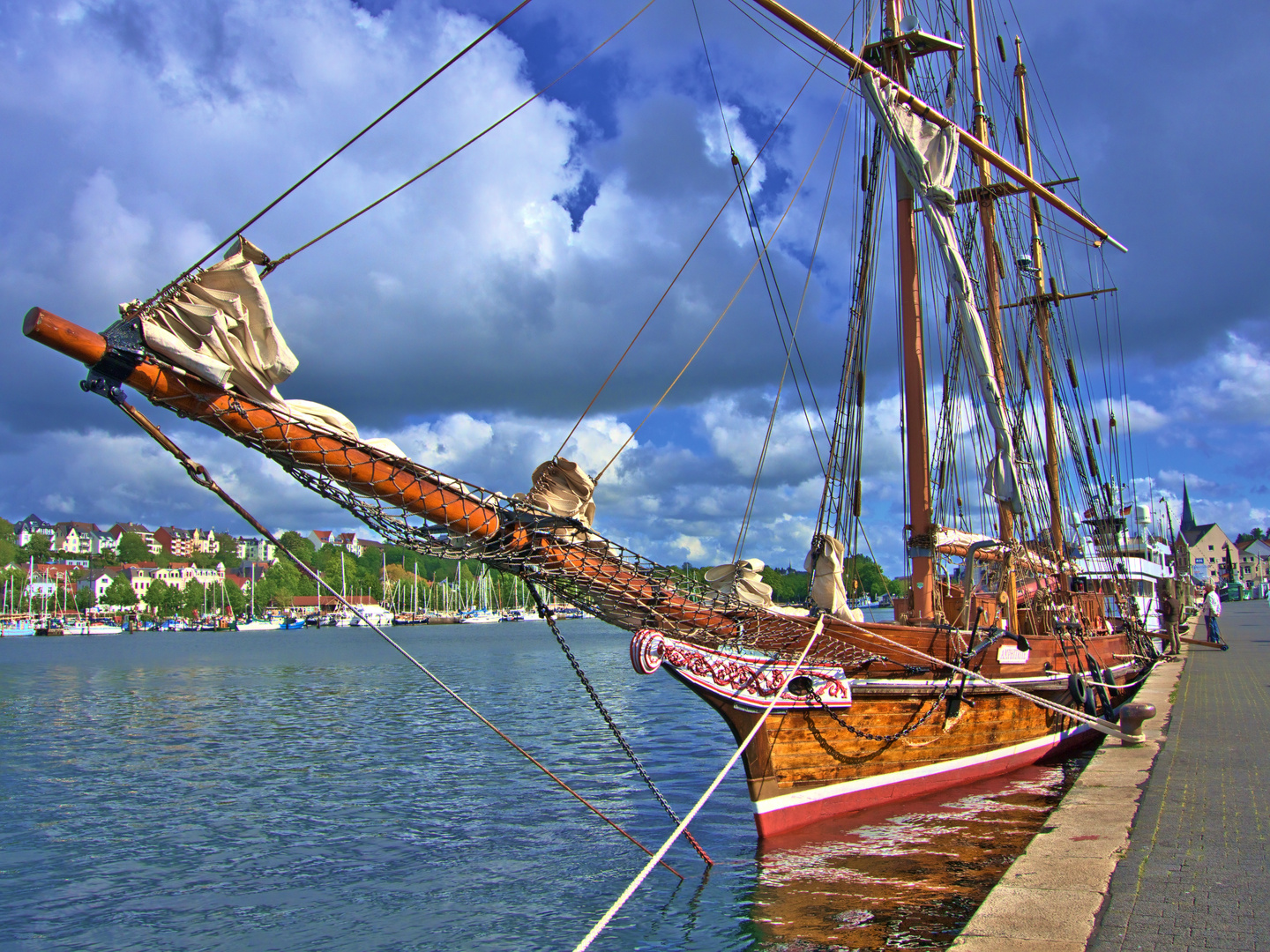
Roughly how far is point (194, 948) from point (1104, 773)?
Result: 9843mm

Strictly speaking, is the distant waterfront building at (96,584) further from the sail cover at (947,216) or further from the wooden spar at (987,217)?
the sail cover at (947,216)

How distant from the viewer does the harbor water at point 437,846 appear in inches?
351

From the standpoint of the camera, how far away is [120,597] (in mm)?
153250

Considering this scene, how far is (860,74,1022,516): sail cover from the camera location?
14227 millimetres

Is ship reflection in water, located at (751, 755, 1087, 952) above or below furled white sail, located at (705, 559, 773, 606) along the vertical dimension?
below

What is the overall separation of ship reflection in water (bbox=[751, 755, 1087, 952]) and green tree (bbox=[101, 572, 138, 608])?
167 metres

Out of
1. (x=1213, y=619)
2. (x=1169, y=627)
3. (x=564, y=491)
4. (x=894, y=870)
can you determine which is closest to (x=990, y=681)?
(x=894, y=870)

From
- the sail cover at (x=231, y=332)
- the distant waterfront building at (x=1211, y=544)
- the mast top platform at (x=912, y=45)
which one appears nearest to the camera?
the sail cover at (x=231, y=332)

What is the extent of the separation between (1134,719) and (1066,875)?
683 cm

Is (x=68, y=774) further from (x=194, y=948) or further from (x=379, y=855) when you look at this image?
(x=194, y=948)

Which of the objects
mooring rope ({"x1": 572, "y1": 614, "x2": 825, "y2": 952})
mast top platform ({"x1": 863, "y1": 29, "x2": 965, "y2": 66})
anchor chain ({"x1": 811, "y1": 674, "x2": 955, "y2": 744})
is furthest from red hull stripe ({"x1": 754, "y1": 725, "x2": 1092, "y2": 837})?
mast top platform ({"x1": 863, "y1": 29, "x2": 965, "y2": 66})

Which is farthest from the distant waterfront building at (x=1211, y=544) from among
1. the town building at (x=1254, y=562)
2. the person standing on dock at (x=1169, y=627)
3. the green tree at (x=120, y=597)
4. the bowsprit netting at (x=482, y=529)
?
the green tree at (x=120, y=597)

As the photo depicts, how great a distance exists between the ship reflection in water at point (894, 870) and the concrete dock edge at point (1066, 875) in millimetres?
1189

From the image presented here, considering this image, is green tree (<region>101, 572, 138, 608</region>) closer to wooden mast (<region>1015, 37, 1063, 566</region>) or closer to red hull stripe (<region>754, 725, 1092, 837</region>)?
wooden mast (<region>1015, 37, 1063, 566</region>)
